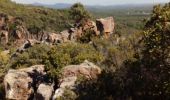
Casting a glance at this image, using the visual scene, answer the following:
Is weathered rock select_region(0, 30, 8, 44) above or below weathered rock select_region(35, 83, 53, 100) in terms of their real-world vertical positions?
below

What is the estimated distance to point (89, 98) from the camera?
100ft

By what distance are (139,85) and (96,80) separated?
4494 millimetres

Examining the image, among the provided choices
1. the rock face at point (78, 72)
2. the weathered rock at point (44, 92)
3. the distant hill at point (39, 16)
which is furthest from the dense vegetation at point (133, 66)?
the distant hill at point (39, 16)

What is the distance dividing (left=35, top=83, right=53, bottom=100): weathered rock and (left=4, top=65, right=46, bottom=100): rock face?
2201 mm

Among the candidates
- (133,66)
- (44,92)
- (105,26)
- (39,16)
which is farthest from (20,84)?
(39,16)

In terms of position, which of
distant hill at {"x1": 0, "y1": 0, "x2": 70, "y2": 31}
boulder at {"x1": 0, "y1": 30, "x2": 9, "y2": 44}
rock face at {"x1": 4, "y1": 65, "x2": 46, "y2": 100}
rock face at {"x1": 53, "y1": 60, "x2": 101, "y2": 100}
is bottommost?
boulder at {"x1": 0, "y1": 30, "x2": 9, "y2": 44}

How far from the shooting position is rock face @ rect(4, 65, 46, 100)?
35.0m

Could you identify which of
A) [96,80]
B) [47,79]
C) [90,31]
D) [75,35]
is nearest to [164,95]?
[96,80]

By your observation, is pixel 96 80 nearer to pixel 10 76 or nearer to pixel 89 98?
pixel 89 98

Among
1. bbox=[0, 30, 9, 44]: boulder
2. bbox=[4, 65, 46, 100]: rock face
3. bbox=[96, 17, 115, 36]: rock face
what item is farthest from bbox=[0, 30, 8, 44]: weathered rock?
bbox=[4, 65, 46, 100]: rock face

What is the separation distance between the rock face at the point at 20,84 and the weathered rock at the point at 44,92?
2.20 metres

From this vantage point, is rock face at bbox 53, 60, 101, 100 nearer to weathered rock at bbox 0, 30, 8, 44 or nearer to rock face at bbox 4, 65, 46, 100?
rock face at bbox 4, 65, 46, 100

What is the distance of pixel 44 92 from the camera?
3259cm

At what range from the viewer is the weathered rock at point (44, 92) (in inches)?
1273
